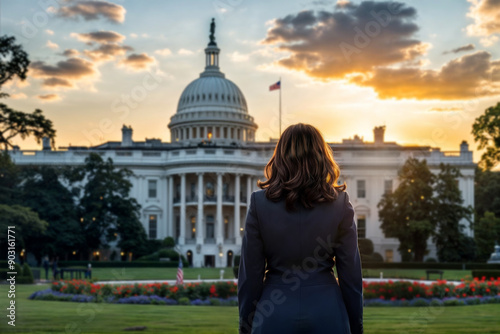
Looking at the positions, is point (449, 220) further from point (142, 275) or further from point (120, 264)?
point (142, 275)

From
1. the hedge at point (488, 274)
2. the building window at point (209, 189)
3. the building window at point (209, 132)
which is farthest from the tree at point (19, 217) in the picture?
the building window at point (209, 132)

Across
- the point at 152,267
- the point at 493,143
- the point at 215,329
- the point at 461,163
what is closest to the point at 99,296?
the point at 215,329

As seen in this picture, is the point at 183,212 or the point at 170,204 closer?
the point at 183,212

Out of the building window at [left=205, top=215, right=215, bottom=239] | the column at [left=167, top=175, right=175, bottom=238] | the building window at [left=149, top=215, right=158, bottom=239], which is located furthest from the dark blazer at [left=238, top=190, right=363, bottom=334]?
the building window at [left=149, top=215, right=158, bottom=239]

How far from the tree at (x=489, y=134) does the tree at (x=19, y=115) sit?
2966cm

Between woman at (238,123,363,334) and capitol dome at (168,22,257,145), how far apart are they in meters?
90.7

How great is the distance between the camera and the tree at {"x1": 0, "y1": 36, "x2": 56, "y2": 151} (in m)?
22.9

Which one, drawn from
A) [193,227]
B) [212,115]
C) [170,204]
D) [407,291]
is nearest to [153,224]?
[170,204]

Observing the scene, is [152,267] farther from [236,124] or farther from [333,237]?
[333,237]

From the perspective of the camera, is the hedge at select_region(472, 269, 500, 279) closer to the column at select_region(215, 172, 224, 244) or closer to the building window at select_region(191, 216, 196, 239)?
the column at select_region(215, 172, 224, 244)

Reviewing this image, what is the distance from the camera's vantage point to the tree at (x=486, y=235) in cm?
7212

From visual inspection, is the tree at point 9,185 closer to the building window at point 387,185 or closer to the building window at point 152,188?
the building window at point 152,188

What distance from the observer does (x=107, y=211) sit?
6706 cm

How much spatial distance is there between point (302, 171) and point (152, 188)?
7525cm
